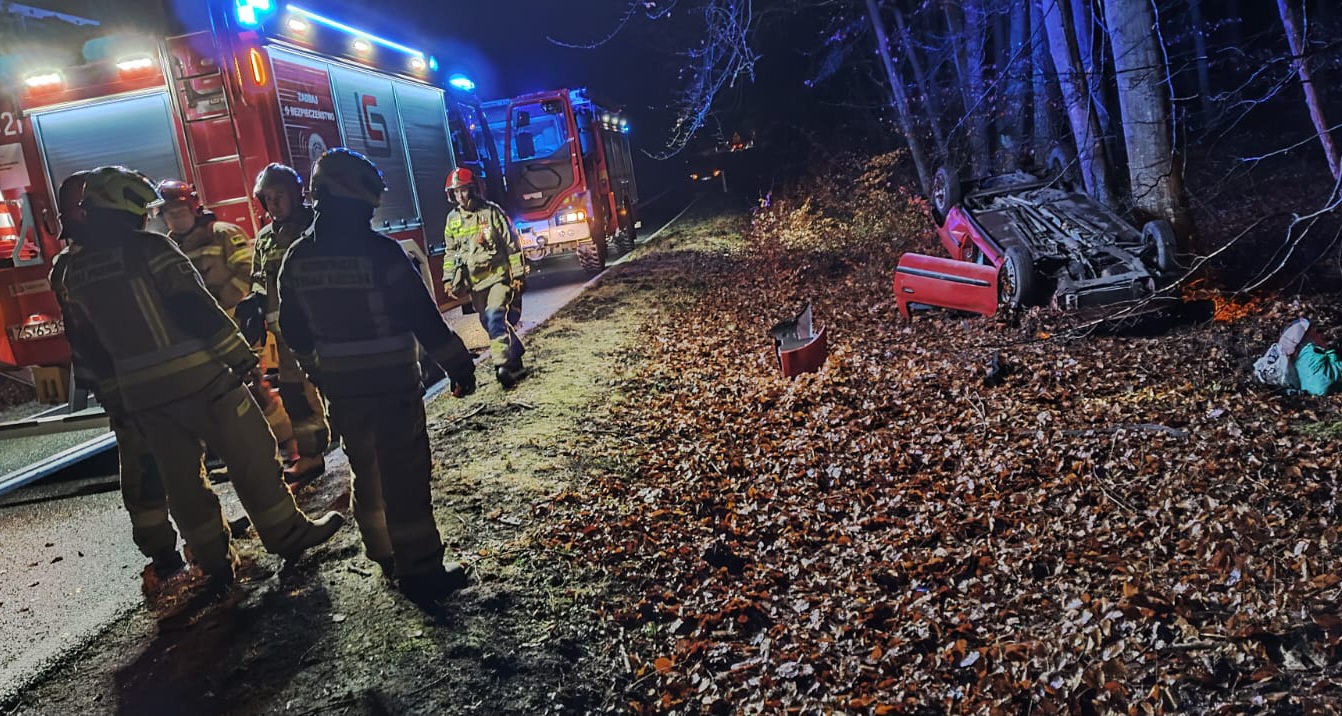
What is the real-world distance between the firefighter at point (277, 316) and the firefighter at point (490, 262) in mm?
2007

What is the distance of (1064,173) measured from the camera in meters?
8.55

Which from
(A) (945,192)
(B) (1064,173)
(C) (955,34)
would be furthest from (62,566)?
(C) (955,34)

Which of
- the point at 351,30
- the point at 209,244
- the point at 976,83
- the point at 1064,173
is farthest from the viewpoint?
the point at 976,83

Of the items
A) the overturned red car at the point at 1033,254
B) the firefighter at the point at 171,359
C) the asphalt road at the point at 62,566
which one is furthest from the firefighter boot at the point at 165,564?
the overturned red car at the point at 1033,254

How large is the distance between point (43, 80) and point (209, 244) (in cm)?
347

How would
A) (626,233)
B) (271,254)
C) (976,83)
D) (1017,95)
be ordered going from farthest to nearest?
(626,233), (976,83), (1017,95), (271,254)

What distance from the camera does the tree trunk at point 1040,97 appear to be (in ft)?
36.8

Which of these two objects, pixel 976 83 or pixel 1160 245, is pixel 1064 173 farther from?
pixel 976 83

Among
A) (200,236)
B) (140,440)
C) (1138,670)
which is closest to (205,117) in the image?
(200,236)

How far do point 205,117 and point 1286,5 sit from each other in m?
8.64

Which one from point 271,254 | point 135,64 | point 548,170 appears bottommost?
point 271,254

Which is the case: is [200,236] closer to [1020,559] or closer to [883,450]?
[883,450]

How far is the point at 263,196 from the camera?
4691 mm

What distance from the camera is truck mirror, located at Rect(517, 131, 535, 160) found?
1388 centimetres
